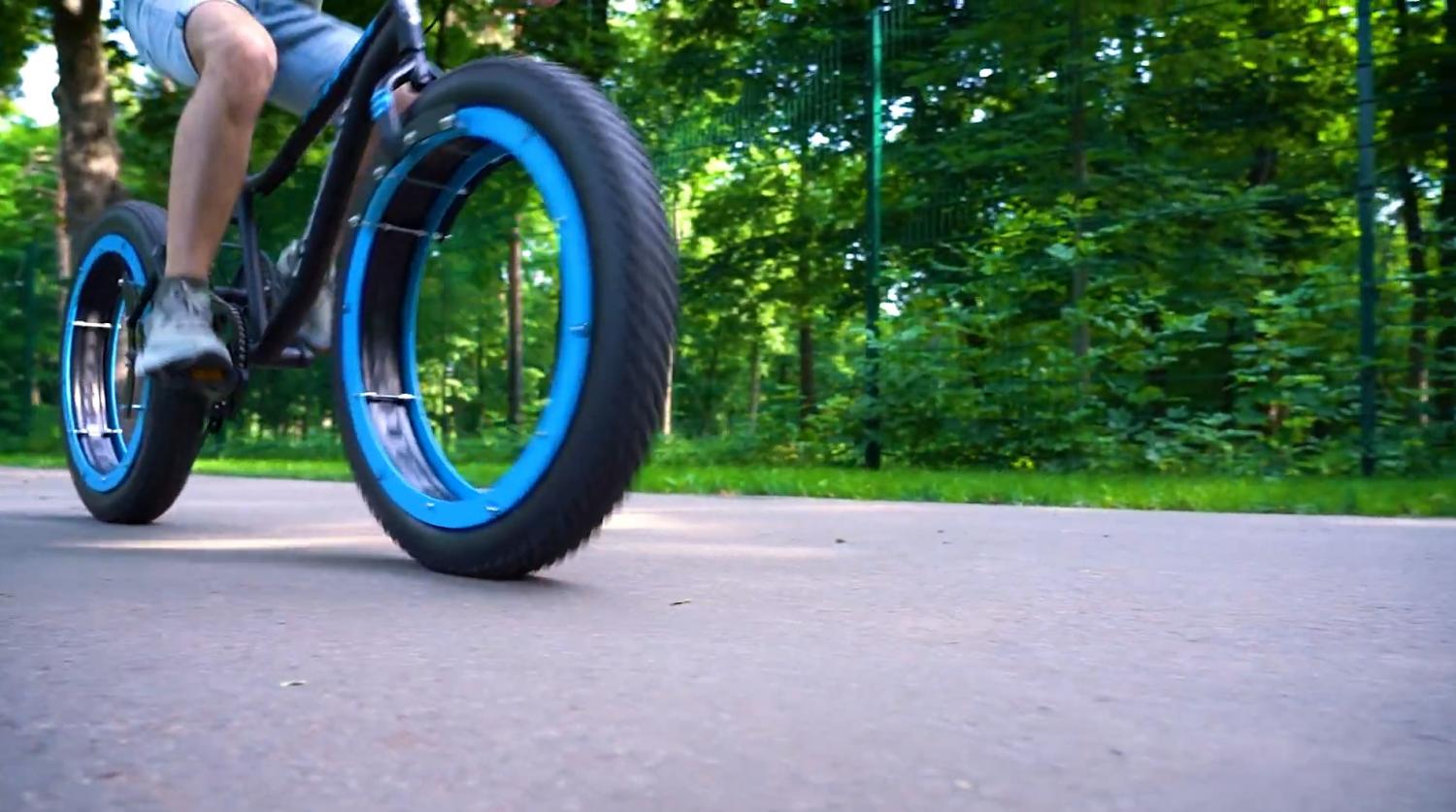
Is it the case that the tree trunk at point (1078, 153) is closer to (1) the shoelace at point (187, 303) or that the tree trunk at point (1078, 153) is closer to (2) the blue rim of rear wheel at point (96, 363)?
(2) the blue rim of rear wheel at point (96, 363)

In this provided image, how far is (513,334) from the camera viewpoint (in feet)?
50.6

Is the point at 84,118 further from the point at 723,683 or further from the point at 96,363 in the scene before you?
the point at 723,683

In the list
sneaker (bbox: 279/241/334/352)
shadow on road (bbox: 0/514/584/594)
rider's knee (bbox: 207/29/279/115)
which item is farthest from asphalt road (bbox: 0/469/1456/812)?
rider's knee (bbox: 207/29/279/115)

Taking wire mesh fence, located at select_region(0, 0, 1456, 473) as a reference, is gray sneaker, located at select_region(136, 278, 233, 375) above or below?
below

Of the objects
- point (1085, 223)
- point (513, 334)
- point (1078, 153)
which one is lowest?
point (513, 334)

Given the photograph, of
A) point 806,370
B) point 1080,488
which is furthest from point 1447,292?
point 806,370

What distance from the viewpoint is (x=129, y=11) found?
342 cm

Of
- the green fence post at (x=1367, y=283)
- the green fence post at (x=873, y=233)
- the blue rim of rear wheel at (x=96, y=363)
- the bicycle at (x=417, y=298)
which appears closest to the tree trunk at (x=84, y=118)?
the green fence post at (x=873, y=233)

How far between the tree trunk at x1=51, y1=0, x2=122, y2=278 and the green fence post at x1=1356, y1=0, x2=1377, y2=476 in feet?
31.9

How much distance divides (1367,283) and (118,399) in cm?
635

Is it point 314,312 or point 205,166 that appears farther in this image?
point 314,312

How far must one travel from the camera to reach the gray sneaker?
2977 mm

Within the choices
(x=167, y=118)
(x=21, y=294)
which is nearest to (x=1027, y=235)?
(x=167, y=118)

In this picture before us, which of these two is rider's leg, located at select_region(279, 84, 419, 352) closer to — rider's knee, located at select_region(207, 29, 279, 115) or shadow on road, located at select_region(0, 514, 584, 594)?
rider's knee, located at select_region(207, 29, 279, 115)
